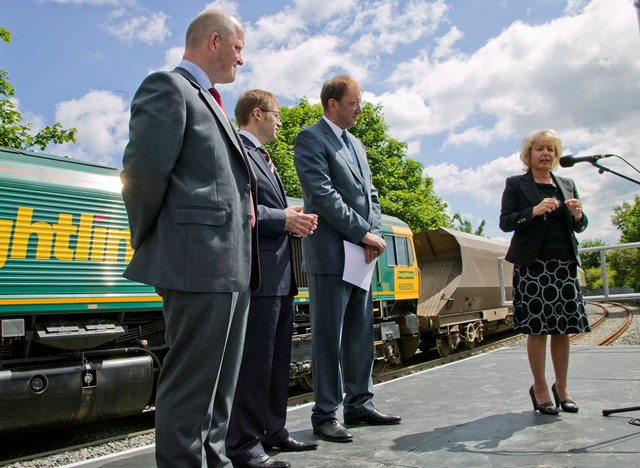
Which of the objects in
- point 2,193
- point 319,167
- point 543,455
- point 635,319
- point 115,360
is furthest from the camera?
point 635,319

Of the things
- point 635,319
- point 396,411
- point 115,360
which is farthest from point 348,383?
point 635,319

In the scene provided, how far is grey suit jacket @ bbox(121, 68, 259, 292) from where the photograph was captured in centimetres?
191

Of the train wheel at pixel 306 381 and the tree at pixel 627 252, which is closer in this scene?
the train wheel at pixel 306 381

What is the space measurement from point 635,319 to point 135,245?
694 inches

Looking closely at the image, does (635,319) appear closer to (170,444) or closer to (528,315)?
(528,315)

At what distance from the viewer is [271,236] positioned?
8.98ft

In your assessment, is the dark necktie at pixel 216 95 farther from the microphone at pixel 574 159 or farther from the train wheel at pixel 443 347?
the train wheel at pixel 443 347

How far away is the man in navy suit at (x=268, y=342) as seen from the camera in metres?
2.47

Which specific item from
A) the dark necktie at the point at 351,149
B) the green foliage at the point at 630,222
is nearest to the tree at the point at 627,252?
the green foliage at the point at 630,222

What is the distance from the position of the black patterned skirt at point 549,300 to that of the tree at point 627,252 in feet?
42.6

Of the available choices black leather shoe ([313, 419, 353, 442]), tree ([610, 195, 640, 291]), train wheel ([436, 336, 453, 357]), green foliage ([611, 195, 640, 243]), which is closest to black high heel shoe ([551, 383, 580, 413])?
black leather shoe ([313, 419, 353, 442])

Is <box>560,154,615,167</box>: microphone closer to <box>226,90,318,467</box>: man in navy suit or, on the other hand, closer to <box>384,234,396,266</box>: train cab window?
<box>226,90,318,467</box>: man in navy suit

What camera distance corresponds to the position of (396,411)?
11.2 feet

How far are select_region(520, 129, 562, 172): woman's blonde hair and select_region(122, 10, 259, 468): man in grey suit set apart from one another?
213 centimetres
